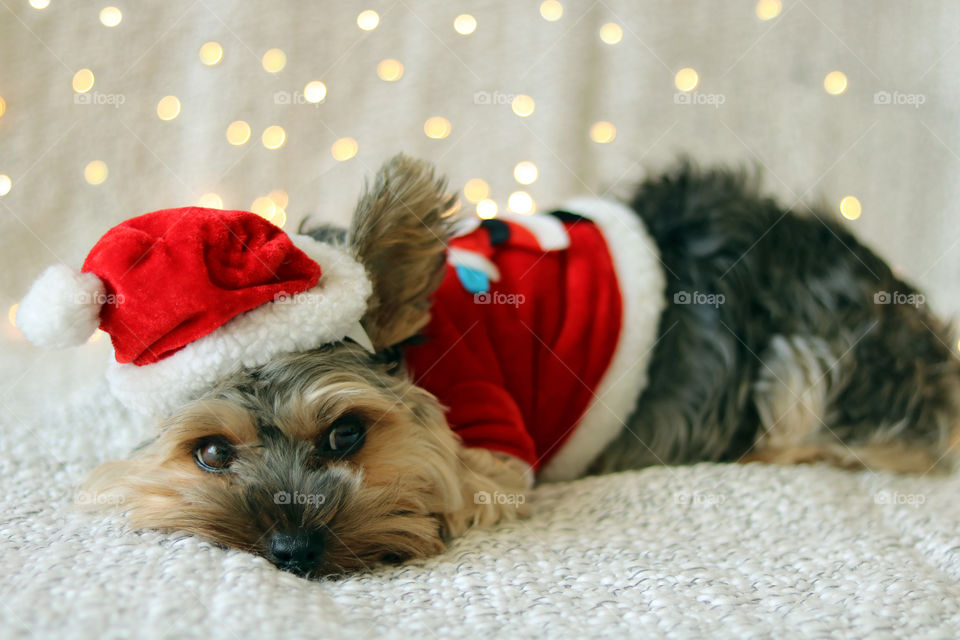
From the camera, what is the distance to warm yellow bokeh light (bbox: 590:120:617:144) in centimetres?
296

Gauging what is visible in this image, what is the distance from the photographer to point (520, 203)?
2924 millimetres

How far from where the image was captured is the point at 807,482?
74.4 inches

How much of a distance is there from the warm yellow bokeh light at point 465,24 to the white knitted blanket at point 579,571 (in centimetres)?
155

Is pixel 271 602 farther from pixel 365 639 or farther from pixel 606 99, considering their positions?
pixel 606 99
